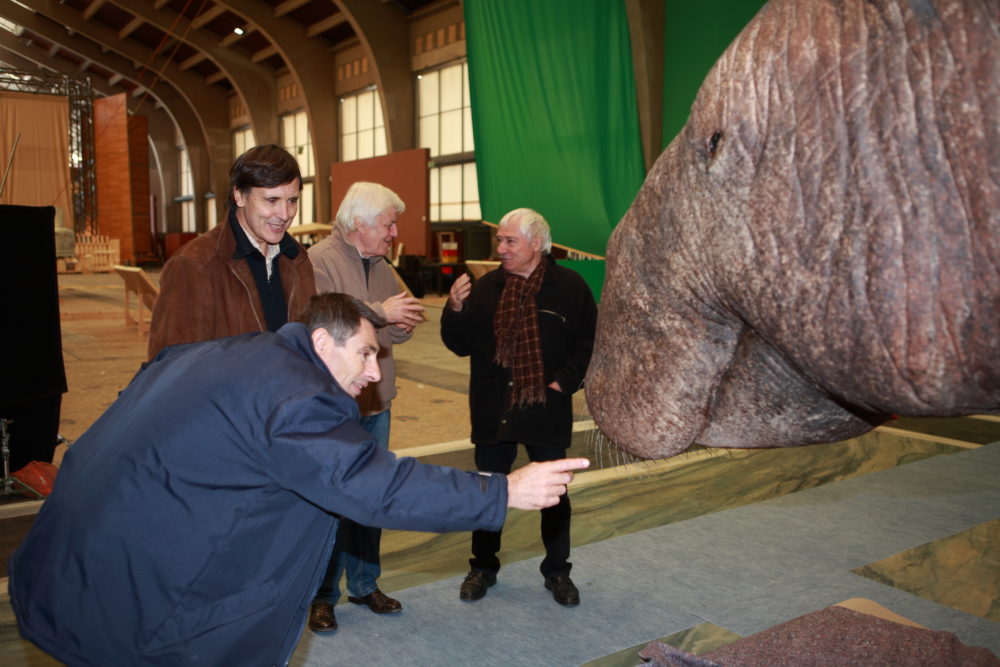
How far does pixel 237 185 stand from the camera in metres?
3.12

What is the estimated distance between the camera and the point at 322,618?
3803mm

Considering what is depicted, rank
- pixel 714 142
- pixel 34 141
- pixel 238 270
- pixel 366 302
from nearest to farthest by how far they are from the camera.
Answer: pixel 714 142 → pixel 238 270 → pixel 366 302 → pixel 34 141

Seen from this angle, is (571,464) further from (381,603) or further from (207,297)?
(381,603)

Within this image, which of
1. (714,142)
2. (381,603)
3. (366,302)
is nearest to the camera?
(714,142)

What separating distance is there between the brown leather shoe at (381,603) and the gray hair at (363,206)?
1834 mm

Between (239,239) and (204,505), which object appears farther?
(239,239)

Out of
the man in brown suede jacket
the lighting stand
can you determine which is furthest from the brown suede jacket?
the lighting stand

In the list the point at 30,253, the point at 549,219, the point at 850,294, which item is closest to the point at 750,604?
the point at 549,219

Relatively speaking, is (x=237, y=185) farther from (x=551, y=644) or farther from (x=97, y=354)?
(x=97, y=354)

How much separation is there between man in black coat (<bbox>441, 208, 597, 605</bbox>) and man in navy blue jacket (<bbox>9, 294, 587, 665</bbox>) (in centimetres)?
224

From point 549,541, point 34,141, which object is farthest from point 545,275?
point 34,141

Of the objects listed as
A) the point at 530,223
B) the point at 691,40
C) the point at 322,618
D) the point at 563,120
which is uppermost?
the point at 691,40

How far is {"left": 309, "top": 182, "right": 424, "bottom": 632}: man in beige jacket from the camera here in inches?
155

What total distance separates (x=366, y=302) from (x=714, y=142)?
329 cm
